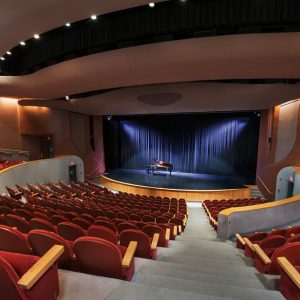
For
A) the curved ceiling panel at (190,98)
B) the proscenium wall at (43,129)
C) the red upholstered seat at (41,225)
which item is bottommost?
the red upholstered seat at (41,225)

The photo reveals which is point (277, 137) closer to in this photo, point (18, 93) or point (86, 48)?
point (86, 48)

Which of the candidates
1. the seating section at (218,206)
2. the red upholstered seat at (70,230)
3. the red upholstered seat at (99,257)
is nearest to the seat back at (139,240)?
the red upholstered seat at (70,230)

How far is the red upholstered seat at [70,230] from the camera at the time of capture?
8.13 ft

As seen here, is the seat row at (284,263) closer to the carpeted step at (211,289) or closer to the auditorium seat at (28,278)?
the carpeted step at (211,289)

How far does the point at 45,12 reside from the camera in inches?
164

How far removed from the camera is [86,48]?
5.80 meters

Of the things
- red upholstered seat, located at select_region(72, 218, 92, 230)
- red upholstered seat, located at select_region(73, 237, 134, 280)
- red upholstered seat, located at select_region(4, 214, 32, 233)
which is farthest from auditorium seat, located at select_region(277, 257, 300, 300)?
red upholstered seat, located at select_region(4, 214, 32, 233)

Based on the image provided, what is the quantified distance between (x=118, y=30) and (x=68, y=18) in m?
1.33

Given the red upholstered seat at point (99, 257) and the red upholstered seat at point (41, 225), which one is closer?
the red upholstered seat at point (99, 257)

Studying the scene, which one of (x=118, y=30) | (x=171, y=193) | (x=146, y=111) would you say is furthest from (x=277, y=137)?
(x=118, y=30)

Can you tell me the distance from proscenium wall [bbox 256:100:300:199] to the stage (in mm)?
1304

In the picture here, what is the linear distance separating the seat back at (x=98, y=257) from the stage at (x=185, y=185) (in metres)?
9.48

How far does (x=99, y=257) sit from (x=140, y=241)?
963 millimetres

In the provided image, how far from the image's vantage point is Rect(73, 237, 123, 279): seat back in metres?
1.74
